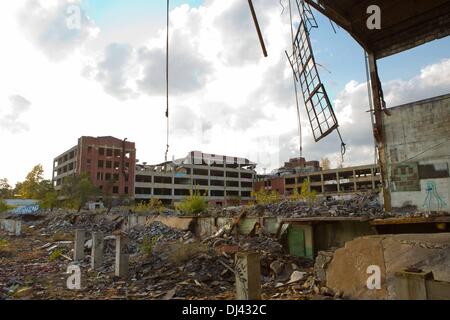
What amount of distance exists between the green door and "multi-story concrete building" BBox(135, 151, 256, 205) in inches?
2072

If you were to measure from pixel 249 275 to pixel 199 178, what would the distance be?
231 feet

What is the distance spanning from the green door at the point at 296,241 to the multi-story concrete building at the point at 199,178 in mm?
52637

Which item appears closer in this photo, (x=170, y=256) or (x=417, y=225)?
(x=417, y=225)

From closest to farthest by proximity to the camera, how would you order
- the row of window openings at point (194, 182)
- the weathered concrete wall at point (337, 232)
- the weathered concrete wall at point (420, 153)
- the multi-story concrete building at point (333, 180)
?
1. the weathered concrete wall at point (337, 232)
2. the weathered concrete wall at point (420, 153)
3. the multi-story concrete building at point (333, 180)
4. the row of window openings at point (194, 182)

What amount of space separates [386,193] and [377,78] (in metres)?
5.01

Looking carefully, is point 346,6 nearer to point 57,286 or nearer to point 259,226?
point 259,226

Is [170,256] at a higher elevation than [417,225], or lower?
lower

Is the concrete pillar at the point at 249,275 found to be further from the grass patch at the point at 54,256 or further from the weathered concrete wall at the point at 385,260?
the grass patch at the point at 54,256

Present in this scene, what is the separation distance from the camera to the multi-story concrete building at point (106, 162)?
59.0m

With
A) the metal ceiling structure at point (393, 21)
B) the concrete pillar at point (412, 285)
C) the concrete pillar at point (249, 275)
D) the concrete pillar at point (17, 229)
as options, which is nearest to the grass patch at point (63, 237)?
the concrete pillar at point (17, 229)

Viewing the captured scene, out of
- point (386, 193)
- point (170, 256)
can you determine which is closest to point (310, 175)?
point (386, 193)

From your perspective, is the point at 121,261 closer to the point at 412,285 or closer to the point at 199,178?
the point at 412,285
